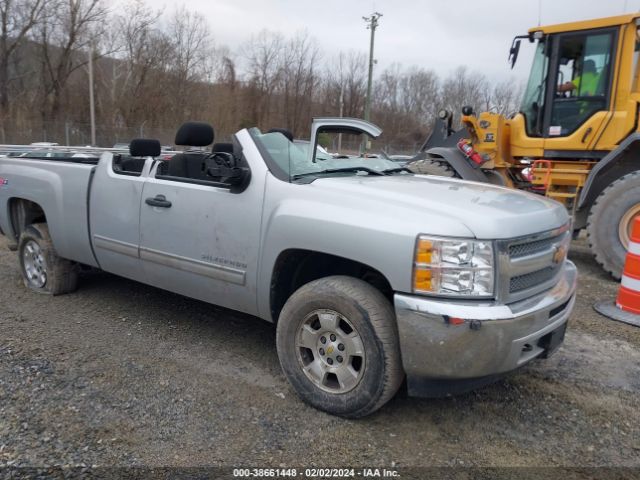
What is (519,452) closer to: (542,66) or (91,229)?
(91,229)

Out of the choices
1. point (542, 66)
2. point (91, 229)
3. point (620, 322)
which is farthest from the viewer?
point (542, 66)

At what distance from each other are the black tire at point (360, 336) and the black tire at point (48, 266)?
10.4ft

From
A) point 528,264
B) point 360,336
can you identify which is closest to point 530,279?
point 528,264

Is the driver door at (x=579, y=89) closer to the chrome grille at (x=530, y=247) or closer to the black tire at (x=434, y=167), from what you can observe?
the black tire at (x=434, y=167)

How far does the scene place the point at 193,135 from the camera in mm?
4348

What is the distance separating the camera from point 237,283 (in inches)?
145

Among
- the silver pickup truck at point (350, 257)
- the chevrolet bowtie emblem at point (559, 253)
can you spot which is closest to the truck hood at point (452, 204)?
the silver pickup truck at point (350, 257)

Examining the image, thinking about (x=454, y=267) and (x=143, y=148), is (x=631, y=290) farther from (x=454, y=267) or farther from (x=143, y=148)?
(x=143, y=148)

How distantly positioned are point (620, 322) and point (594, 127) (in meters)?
3.67

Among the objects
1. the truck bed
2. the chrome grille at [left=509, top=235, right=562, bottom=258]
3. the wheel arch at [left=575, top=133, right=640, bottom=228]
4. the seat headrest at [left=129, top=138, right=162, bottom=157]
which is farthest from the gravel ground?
the wheel arch at [left=575, top=133, right=640, bottom=228]

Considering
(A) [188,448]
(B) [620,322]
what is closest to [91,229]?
(A) [188,448]

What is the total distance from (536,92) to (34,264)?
7668 mm

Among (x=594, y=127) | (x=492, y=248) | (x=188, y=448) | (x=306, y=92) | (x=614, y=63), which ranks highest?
(x=306, y=92)

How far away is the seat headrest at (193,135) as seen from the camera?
14.2ft
